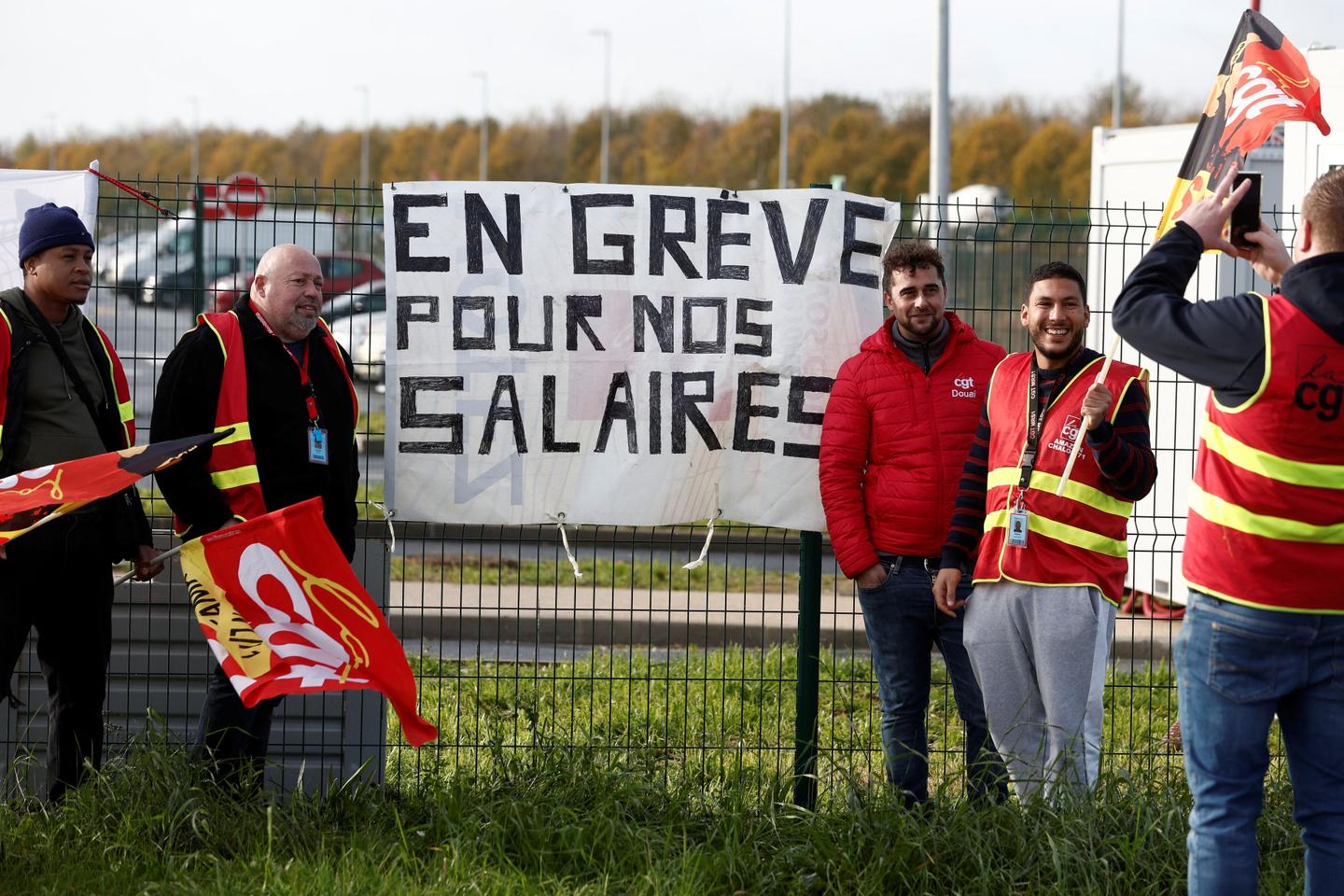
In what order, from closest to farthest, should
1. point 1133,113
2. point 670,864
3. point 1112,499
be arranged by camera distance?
point 670,864 → point 1112,499 → point 1133,113

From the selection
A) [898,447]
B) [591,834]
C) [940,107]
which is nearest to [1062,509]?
[898,447]

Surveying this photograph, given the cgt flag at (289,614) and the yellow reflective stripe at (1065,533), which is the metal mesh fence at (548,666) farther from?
the yellow reflective stripe at (1065,533)

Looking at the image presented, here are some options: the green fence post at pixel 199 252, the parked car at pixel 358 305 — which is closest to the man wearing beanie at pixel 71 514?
the green fence post at pixel 199 252

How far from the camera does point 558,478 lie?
601 cm

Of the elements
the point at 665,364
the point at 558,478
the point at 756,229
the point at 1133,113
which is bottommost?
the point at 558,478

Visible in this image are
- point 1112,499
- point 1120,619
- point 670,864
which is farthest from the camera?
point 1120,619

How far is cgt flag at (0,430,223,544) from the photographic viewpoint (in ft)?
16.1

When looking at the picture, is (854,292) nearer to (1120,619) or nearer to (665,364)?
(665,364)

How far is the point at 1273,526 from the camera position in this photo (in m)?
3.77

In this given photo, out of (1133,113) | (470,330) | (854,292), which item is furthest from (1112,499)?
(1133,113)

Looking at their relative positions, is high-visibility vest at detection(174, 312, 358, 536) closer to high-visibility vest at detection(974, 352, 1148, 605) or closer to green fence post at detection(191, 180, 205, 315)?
green fence post at detection(191, 180, 205, 315)

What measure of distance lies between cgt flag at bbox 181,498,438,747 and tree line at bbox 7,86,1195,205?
52812 mm

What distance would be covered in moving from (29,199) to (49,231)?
2.39 feet

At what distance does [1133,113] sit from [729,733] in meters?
68.6
